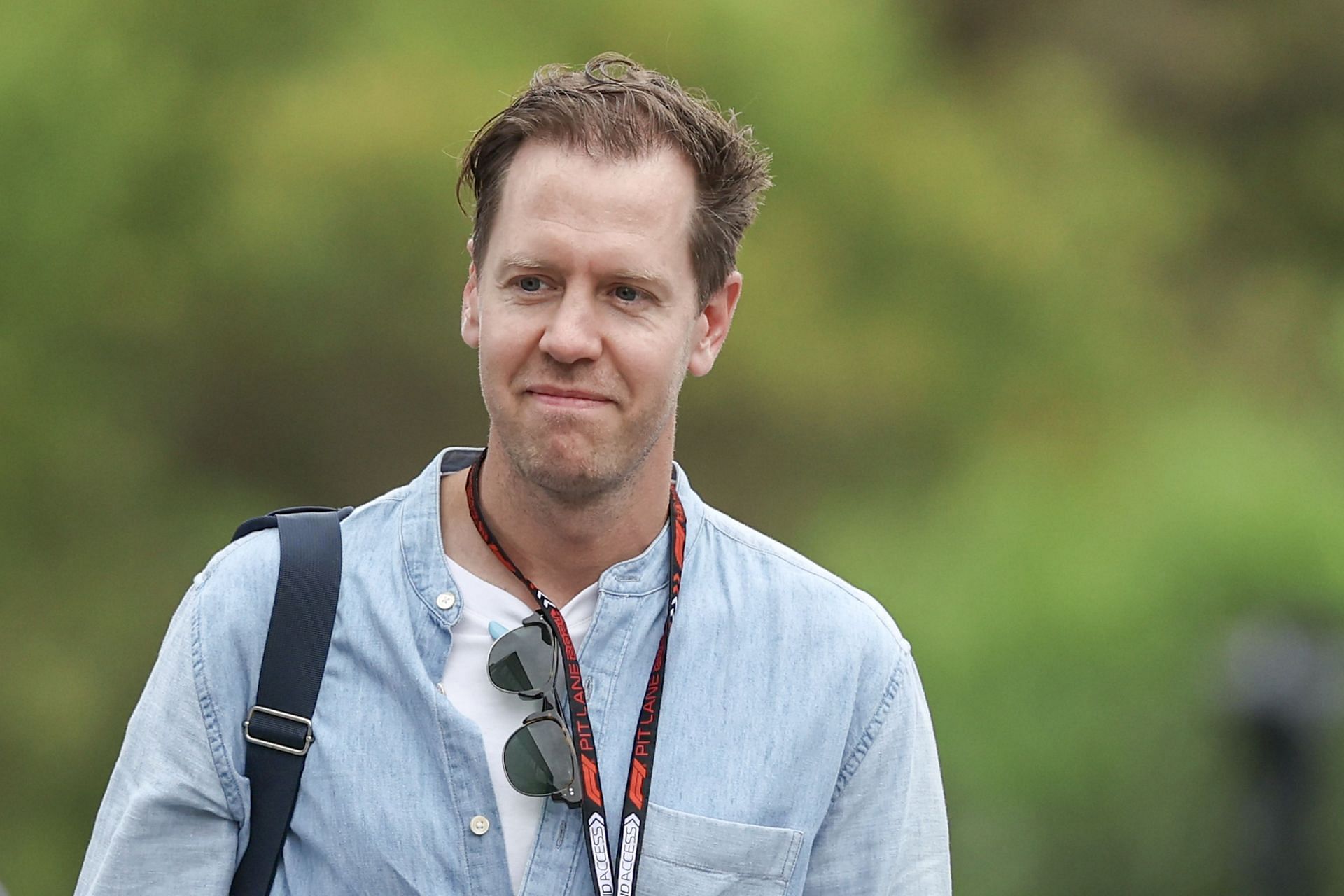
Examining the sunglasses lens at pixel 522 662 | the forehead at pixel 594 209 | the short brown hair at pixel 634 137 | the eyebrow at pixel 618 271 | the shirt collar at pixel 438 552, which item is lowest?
the sunglasses lens at pixel 522 662

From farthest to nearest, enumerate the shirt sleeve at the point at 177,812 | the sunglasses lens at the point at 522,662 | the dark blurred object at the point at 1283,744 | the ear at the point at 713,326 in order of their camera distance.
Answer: the dark blurred object at the point at 1283,744, the ear at the point at 713,326, the sunglasses lens at the point at 522,662, the shirt sleeve at the point at 177,812

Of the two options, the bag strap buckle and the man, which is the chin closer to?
the man

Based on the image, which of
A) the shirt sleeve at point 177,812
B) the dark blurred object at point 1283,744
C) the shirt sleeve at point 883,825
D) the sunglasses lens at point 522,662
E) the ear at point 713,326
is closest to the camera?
the shirt sleeve at point 177,812

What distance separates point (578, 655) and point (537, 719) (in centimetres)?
13

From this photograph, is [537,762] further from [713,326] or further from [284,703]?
[713,326]

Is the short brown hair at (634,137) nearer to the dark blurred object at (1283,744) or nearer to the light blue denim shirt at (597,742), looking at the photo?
the light blue denim shirt at (597,742)

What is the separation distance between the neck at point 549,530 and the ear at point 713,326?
141 millimetres

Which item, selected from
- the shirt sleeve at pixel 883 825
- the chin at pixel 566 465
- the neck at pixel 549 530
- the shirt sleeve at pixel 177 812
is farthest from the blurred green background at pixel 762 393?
the shirt sleeve at pixel 177 812

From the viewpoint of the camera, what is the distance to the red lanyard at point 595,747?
1865 millimetres

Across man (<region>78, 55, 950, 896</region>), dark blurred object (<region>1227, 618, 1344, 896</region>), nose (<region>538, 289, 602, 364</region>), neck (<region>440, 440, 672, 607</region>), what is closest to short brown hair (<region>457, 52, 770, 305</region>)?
man (<region>78, 55, 950, 896</region>)

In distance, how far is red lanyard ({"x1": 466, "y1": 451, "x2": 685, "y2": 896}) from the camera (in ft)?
6.12

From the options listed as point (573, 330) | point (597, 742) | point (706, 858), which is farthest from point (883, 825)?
point (573, 330)

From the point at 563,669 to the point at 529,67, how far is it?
4328 mm

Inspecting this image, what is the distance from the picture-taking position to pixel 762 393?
613 cm
